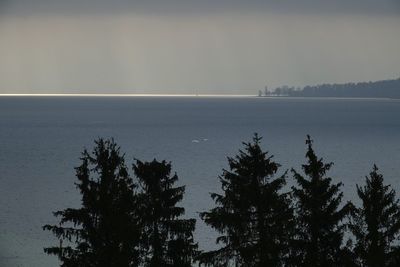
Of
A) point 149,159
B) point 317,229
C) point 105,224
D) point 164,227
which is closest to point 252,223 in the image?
point 317,229

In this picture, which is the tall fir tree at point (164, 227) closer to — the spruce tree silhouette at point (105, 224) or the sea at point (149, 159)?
the spruce tree silhouette at point (105, 224)

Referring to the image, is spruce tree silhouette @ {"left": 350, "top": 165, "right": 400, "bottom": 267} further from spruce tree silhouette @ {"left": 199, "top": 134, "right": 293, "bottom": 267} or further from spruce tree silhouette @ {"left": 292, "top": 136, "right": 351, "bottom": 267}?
spruce tree silhouette @ {"left": 199, "top": 134, "right": 293, "bottom": 267}

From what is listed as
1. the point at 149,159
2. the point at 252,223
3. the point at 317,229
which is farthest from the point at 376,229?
the point at 149,159

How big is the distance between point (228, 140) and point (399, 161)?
59.3 m

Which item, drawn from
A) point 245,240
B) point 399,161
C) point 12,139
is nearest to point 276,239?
point 245,240

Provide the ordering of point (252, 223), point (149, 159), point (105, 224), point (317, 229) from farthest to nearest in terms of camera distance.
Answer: point (149, 159), point (317, 229), point (252, 223), point (105, 224)

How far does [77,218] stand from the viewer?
2291cm

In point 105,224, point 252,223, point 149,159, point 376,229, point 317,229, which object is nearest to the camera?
point 105,224

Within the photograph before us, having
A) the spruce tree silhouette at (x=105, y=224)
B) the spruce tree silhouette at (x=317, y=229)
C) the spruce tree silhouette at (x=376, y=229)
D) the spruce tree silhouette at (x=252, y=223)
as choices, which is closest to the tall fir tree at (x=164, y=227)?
the spruce tree silhouette at (x=252, y=223)

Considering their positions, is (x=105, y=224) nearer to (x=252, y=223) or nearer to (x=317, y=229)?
(x=252, y=223)

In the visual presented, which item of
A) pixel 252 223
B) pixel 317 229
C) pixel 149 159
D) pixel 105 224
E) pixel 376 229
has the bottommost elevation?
pixel 149 159

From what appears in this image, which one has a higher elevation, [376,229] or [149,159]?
[376,229]

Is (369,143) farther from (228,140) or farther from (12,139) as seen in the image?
(12,139)

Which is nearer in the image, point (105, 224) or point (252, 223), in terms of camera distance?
point (105, 224)
